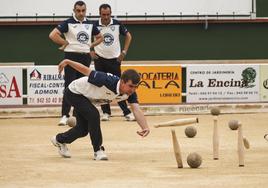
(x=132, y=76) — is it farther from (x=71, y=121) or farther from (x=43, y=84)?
(x=43, y=84)

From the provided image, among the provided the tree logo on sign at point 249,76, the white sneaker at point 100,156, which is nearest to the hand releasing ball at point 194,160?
the white sneaker at point 100,156

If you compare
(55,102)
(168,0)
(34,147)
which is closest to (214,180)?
(34,147)

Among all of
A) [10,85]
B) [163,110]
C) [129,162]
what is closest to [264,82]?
[163,110]

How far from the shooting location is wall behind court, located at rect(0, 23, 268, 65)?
81.5 ft

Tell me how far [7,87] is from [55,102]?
1047mm

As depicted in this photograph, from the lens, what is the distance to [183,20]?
2461cm

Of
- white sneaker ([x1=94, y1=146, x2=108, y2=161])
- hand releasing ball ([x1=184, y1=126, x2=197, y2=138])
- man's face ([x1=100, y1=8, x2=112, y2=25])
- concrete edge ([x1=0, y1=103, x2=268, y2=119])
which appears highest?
man's face ([x1=100, y1=8, x2=112, y2=25])

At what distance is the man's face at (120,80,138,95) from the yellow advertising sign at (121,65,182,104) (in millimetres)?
8948

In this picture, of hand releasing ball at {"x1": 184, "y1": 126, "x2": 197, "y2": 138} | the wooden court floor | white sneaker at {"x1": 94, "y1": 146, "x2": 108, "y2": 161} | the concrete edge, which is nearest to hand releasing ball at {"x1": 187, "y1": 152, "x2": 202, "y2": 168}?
the wooden court floor

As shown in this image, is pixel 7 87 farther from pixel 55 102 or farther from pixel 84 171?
pixel 84 171

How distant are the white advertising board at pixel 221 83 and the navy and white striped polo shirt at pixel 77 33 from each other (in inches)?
164

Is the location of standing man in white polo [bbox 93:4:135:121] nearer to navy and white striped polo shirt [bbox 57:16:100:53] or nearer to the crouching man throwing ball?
navy and white striped polo shirt [bbox 57:16:100:53]

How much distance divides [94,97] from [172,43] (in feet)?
45.3

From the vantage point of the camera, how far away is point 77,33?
54.0ft
